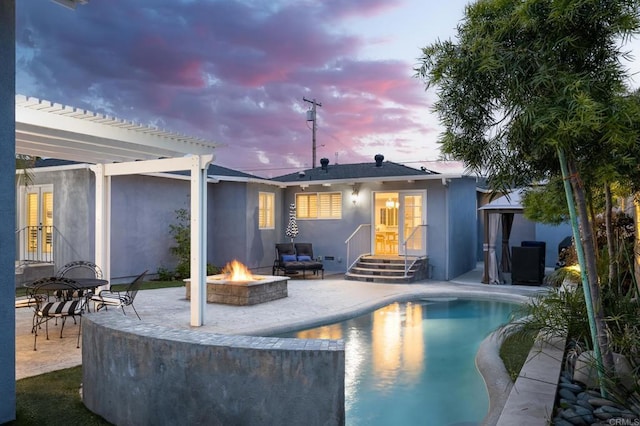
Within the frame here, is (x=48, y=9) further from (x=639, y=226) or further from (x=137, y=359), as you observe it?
(x=639, y=226)

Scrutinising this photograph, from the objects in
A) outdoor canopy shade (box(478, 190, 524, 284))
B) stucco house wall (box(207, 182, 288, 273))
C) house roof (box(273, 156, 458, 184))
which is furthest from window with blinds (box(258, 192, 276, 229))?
outdoor canopy shade (box(478, 190, 524, 284))

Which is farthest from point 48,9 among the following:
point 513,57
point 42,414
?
point 513,57

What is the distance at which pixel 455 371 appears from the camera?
21.6ft

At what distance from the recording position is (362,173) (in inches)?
711

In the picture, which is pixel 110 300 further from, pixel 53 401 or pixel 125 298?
pixel 53 401

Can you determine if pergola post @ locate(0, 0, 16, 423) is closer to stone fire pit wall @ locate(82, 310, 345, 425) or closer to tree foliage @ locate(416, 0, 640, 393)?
stone fire pit wall @ locate(82, 310, 345, 425)

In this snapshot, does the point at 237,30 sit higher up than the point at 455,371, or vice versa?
the point at 237,30

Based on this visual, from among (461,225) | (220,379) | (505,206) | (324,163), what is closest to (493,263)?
(505,206)

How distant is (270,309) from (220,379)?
607 cm

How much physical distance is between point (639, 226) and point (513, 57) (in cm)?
493

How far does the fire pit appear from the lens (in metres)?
10.2

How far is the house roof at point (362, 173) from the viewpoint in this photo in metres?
16.1

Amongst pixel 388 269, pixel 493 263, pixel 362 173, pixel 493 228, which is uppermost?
pixel 362 173

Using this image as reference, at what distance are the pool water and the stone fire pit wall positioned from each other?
152 centimetres
